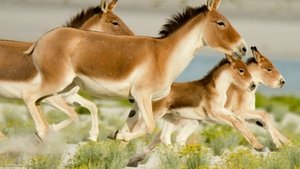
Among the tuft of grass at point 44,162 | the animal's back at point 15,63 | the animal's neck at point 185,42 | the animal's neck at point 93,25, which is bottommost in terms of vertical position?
the animal's back at point 15,63

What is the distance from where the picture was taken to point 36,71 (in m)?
17.7

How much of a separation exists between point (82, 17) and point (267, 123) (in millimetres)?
3579

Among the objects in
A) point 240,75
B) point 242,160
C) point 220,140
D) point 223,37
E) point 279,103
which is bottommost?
point 279,103

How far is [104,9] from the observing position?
1939 centimetres

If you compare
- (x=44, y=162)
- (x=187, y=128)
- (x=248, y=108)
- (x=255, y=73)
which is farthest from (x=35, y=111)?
(x=255, y=73)

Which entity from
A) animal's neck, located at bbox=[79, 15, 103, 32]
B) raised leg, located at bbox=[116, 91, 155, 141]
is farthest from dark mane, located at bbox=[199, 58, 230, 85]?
raised leg, located at bbox=[116, 91, 155, 141]

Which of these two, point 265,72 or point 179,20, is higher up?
point 179,20

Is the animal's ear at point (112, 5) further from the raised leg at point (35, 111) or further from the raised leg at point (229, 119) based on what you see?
the raised leg at point (35, 111)

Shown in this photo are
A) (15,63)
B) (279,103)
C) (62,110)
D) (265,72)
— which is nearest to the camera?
(15,63)

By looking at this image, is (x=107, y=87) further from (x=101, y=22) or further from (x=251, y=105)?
(x=251, y=105)

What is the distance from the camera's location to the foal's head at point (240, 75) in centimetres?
2041

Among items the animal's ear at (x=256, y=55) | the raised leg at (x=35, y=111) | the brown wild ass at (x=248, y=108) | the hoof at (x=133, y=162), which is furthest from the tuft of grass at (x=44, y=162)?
the animal's ear at (x=256, y=55)

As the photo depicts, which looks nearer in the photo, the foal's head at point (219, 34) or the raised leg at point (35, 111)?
the raised leg at point (35, 111)

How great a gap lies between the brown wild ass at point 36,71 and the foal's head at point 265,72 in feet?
10.9
